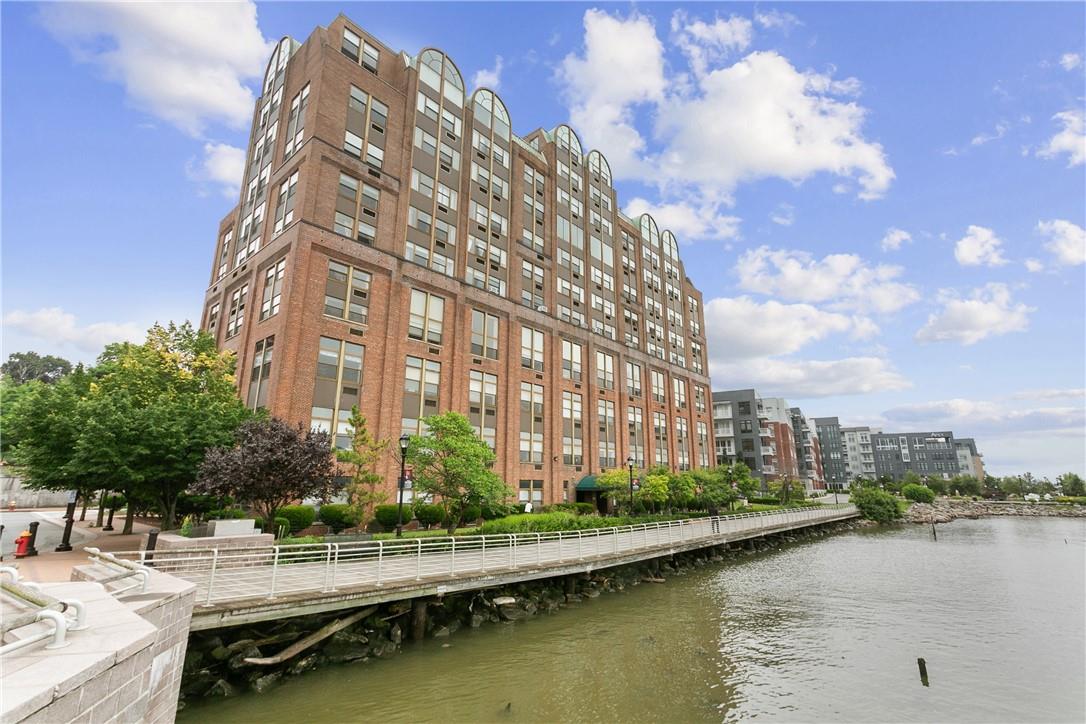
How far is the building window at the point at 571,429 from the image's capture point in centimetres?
4634

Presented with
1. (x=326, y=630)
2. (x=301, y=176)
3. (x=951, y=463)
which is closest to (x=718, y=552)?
(x=326, y=630)

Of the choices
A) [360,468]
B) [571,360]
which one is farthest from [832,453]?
[360,468]

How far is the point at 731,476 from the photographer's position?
54.8 m

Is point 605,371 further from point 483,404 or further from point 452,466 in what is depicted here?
point 452,466

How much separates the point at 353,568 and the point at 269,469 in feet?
19.7

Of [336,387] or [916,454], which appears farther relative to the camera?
[916,454]

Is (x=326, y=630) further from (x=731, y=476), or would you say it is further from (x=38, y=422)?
(x=731, y=476)

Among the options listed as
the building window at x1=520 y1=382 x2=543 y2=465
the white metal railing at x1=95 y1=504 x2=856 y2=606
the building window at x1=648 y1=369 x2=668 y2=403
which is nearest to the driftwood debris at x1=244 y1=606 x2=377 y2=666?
the white metal railing at x1=95 y1=504 x2=856 y2=606

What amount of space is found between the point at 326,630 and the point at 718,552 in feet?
96.5

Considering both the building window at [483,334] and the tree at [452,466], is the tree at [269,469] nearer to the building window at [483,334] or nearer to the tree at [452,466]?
the tree at [452,466]

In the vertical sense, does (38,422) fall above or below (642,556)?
above

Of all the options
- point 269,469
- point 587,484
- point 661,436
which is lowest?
point 587,484

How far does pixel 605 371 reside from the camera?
53781 millimetres

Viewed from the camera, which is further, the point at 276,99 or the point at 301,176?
the point at 276,99
